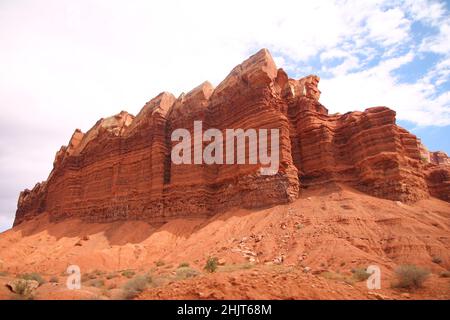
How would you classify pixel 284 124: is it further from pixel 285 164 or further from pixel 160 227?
pixel 160 227

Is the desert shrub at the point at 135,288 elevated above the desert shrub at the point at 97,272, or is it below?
above

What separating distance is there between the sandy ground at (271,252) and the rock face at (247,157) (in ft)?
5.68

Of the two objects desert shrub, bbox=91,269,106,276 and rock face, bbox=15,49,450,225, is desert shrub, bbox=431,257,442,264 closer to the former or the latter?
rock face, bbox=15,49,450,225

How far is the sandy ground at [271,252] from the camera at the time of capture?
877 cm

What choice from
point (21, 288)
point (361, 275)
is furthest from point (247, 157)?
point (21, 288)

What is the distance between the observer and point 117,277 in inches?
747

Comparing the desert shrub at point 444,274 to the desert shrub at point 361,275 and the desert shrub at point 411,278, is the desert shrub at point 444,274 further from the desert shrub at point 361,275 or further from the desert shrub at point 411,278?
→ the desert shrub at point 361,275

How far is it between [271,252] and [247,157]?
9703mm

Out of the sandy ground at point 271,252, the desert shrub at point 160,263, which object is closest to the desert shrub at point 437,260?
the sandy ground at point 271,252

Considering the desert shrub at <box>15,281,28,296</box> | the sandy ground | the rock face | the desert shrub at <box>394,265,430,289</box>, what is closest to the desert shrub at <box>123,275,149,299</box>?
the sandy ground

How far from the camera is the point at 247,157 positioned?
27.0m
